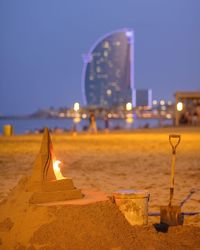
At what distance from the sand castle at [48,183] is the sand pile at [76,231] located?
20 centimetres

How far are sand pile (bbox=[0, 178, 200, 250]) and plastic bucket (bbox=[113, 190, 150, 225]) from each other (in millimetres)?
231

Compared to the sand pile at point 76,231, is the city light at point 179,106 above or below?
above

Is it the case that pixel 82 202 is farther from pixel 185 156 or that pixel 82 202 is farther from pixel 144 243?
pixel 185 156

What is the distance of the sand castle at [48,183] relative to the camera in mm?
6043

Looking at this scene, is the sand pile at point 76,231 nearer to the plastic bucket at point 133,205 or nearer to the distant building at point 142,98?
the plastic bucket at point 133,205

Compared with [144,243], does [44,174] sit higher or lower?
higher

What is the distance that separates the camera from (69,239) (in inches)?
211

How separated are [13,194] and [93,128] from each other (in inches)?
1000

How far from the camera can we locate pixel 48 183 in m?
6.15

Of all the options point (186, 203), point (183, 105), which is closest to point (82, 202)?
point (186, 203)

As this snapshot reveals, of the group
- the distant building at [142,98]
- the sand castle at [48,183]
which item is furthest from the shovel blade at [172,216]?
the distant building at [142,98]

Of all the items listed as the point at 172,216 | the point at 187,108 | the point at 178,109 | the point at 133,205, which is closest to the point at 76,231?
the point at 133,205

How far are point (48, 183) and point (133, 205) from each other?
43.1 inches

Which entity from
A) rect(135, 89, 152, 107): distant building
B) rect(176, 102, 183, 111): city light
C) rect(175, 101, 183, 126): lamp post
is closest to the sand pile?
rect(176, 102, 183, 111): city light
